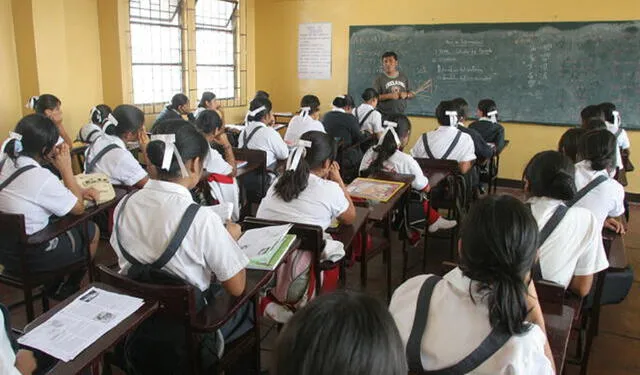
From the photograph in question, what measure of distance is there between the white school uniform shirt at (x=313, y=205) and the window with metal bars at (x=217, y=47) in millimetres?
4443

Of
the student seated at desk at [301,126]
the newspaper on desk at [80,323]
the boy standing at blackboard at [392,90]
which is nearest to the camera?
the newspaper on desk at [80,323]

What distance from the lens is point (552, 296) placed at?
167cm

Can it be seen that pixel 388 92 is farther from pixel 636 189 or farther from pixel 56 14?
pixel 56 14

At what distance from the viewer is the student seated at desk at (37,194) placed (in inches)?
97.7

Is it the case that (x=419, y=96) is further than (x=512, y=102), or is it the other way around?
(x=419, y=96)

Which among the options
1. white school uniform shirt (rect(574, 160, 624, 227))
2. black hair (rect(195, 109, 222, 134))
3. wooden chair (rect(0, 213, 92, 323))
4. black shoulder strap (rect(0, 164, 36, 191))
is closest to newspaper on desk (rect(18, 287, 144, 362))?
wooden chair (rect(0, 213, 92, 323))

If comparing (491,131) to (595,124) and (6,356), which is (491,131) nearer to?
(595,124)

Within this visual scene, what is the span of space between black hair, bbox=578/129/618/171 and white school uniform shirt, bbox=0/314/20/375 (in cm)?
252

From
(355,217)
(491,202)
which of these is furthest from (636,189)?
(491,202)

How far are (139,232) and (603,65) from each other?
532cm

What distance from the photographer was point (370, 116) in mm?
5684

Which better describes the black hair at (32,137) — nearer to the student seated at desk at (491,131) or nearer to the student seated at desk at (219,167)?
the student seated at desk at (219,167)

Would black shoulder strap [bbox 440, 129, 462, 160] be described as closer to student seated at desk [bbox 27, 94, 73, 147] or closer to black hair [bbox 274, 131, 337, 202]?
black hair [bbox 274, 131, 337, 202]

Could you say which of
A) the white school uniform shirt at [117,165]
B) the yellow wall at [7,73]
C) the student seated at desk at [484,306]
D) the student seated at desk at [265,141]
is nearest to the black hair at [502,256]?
the student seated at desk at [484,306]
